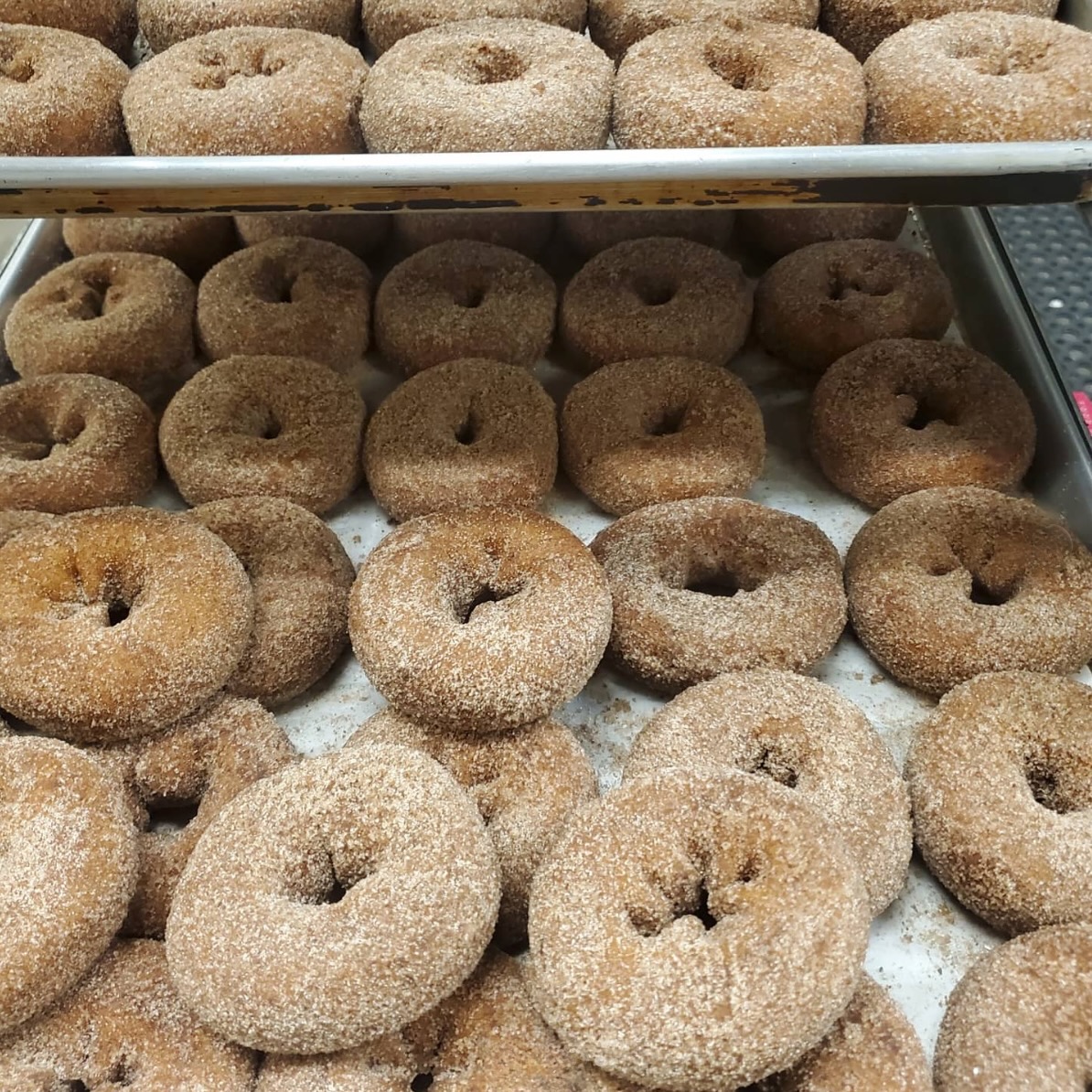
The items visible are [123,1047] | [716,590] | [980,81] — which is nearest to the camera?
[123,1047]

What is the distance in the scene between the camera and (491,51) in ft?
4.76

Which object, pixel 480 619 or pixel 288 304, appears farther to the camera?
pixel 288 304

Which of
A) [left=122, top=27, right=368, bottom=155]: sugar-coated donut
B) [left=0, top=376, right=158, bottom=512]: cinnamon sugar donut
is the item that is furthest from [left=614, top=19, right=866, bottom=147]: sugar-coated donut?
[left=0, top=376, right=158, bottom=512]: cinnamon sugar donut

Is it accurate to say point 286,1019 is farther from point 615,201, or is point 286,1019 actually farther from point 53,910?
point 615,201

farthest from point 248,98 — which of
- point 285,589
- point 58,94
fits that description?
point 285,589

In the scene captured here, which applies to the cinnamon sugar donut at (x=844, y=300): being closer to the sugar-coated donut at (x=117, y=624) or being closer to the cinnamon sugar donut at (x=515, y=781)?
the cinnamon sugar donut at (x=515, y=781)

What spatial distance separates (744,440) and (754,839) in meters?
0.89

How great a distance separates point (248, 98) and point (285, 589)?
2.45ft

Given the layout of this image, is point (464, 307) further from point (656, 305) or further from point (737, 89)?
point (737, 89)

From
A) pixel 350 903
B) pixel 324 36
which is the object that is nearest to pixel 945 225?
pixel 324 36

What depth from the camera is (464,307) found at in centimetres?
199

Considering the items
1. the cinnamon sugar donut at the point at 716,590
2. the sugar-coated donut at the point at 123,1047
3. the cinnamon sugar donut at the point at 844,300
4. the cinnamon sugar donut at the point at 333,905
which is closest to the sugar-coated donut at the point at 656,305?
the cinnamon sugar donut at the point at 844,300

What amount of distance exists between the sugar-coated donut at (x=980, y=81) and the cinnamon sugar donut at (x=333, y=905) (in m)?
1.10

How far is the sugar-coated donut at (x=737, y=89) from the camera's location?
129 cm
